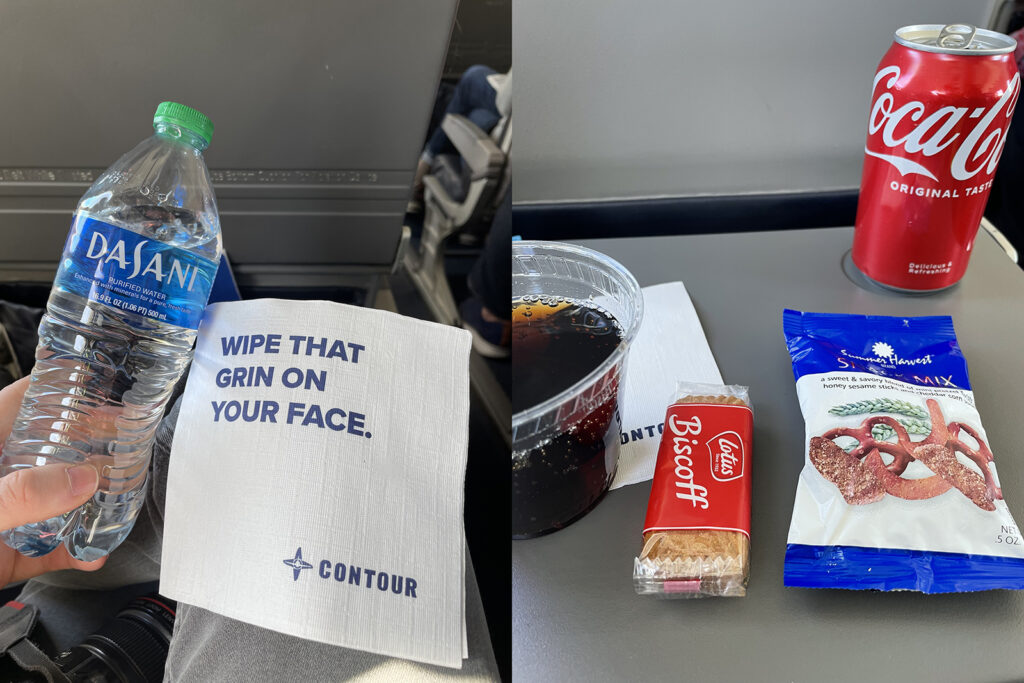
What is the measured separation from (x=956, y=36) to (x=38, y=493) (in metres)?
0.95

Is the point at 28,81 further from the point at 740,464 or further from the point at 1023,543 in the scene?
the point at 1023,543

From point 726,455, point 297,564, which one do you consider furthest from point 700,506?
point 297,564

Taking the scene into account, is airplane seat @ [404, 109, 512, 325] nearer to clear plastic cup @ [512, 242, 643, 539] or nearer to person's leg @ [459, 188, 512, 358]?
person's leg @ [459, 188, 512, 358]

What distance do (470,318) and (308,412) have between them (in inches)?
9.2

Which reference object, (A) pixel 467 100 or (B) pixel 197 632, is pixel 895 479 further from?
(B) pixel 197 632

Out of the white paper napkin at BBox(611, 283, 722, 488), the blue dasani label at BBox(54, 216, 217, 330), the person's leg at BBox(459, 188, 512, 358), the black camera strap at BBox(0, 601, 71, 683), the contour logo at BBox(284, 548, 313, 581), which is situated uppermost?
the blue dasani label at BBox(54, 216, 217, 330)

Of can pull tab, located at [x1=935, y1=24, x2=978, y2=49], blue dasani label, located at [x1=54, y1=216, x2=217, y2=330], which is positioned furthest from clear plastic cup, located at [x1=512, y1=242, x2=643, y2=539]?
can pull tab, located at [x1=935, y1=24, x2=978, y2=49]

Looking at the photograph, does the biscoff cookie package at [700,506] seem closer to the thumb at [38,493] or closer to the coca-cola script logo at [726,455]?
the coca-cola script logo at [726,455]

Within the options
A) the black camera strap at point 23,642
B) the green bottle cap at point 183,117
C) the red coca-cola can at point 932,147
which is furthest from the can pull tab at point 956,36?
the black camera strap at point 23,642

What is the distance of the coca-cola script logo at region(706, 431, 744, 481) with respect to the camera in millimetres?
631

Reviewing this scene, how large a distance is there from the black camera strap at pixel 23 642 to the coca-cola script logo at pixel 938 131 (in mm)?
929

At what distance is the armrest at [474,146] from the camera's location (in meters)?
0.76

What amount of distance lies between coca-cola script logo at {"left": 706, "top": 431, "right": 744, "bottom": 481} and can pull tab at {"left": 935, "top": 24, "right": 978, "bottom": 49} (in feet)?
1.48

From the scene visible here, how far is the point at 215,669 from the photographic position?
26.2 inches
